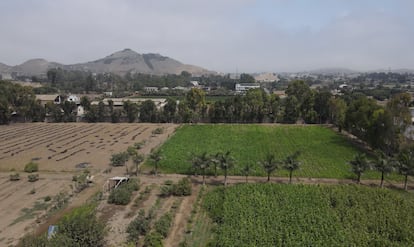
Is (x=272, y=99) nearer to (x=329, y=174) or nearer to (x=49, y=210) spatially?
(x=329, y=174)

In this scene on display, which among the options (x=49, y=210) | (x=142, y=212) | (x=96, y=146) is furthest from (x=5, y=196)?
(x=96, y=146)

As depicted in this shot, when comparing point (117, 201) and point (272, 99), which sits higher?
point (272, 99)

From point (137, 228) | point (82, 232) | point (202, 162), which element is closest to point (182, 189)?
point (202, 162)

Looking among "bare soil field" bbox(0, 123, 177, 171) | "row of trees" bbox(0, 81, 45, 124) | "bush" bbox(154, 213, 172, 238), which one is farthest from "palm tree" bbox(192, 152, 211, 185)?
"row of trees" bbox(0, 81, 45, 124)

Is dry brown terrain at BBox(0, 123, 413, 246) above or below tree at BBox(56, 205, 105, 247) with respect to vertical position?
below

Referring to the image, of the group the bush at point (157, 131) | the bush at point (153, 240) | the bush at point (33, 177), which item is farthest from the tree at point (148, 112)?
the bush at point (153, 240)

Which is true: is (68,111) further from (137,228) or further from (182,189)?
(137,228)

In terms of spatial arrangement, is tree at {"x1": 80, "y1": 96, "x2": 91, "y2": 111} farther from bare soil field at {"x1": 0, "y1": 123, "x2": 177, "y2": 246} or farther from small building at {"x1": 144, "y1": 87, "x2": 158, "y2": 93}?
small building at {"x1": 144, "y1": 87, "x2": 158, "y2": 93}
